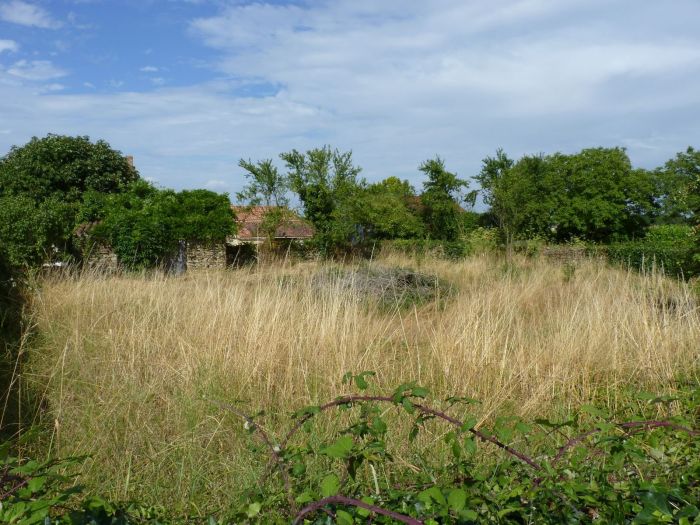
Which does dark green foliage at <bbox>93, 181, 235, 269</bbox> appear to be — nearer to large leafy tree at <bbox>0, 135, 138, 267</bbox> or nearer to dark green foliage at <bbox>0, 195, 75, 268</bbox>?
dark green foliage at <bbox>0, 195, 75, 268</bbox>

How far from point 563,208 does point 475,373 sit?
2498cm

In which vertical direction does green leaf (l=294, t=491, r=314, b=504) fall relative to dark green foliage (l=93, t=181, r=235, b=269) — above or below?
below

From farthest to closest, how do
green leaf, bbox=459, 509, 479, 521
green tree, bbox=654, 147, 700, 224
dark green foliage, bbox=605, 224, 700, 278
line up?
green tree, bbox=654, 147, 700, 224 < dark green foliage, bbox=605, 224, 700, 278 < green leaf, bbox=459, 509, 479, 521

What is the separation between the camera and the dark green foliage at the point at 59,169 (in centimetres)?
2330

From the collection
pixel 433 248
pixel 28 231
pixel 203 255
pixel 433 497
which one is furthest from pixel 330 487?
pixel 433 248

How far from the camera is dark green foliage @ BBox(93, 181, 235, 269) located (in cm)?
1611

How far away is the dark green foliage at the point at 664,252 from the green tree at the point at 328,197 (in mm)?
7116

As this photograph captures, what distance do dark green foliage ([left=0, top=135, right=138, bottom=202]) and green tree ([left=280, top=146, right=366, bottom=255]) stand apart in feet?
25.9

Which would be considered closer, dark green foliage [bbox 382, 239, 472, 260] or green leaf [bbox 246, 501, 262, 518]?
green leaf [bbox 246, 501, 262, 518]

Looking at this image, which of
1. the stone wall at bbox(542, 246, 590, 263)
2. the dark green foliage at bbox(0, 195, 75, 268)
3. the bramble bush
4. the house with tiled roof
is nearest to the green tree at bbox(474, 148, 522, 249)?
the stone wall at bbox(542, 246, 590, 263)

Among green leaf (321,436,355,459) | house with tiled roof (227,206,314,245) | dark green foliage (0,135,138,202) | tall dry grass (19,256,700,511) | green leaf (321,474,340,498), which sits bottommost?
tall dry grass (19,256,700,511)

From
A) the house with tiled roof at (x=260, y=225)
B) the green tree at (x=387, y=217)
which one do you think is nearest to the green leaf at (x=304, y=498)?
the house with tiled roof at (x=260, y=225)

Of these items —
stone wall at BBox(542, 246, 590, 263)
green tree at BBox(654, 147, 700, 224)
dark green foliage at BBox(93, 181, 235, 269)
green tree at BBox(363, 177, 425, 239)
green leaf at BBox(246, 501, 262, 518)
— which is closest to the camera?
green leaf at BBox(246, 501, 262, 518)

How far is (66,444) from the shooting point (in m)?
3.58
